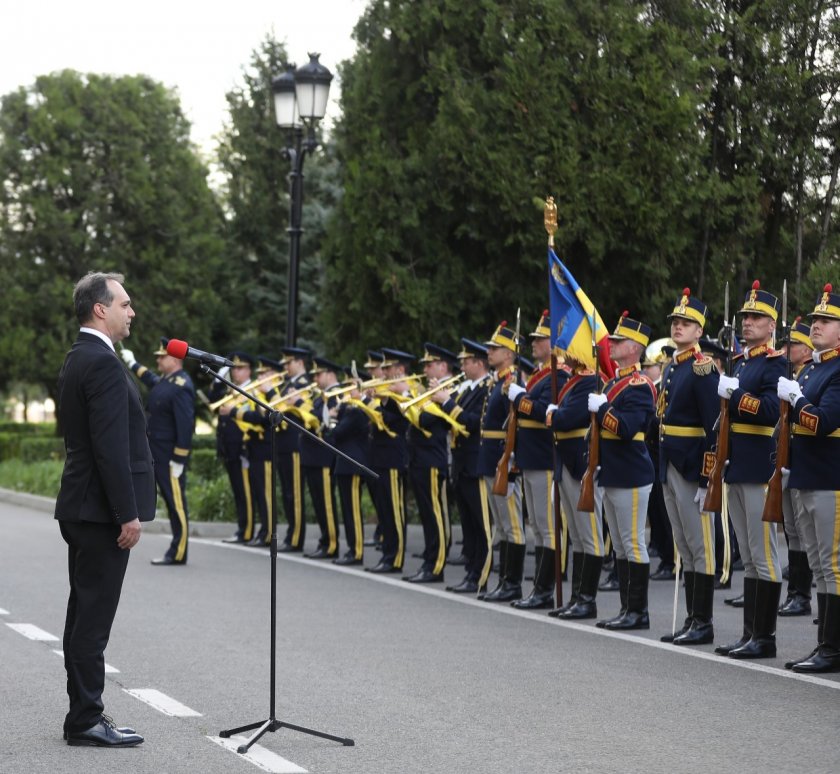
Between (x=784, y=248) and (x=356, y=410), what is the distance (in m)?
6.51

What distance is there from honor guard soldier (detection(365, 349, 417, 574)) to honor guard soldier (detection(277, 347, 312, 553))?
5.28 feet

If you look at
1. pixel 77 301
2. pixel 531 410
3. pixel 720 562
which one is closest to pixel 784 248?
pixel 720 562

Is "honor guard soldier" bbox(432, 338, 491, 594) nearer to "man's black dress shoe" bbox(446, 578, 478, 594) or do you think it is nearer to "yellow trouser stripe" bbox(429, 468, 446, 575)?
"man's black dress shoe" bbox(446, 578, 478, 594)

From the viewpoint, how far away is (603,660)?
32.1ft

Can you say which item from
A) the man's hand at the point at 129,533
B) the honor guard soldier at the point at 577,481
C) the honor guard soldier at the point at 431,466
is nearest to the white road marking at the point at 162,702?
the man's hand at the point at 129,533

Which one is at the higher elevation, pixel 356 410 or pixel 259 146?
pixel 259 146

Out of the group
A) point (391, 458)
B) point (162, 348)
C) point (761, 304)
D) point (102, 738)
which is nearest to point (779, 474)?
point (761, 304)

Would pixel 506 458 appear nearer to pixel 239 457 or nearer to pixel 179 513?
pixel 179 513

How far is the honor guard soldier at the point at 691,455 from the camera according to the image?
10.5 meters

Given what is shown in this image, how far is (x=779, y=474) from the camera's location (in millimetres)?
9648

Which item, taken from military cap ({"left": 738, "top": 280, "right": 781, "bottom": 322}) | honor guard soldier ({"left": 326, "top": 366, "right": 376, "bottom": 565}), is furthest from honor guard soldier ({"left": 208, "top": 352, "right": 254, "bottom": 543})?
military cap ({"left": 738, "top": 280, "right": 781, "bottom": 322})

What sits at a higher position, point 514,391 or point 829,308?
point 829,308

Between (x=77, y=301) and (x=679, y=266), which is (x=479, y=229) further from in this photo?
(x=77, y=301)

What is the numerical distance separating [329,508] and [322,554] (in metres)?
0.49
